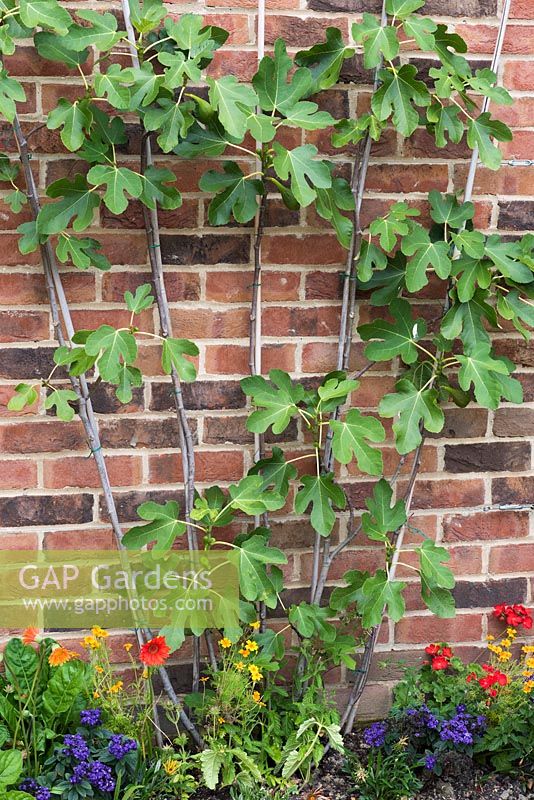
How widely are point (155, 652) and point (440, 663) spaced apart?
28.1 inches

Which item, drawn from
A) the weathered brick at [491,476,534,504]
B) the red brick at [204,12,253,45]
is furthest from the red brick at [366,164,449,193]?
the weathered brick at [491,476,534,504]

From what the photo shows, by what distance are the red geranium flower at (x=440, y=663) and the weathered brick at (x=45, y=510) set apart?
2.98 ft

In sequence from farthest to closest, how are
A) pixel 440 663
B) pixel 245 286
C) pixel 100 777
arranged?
pixel 440 663 < pixel 245 286 < pixel 100 777

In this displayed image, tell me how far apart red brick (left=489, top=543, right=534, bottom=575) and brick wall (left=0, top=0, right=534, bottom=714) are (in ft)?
0.87

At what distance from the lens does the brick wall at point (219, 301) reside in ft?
5.89

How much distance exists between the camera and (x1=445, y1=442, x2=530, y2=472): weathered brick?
6.65ft

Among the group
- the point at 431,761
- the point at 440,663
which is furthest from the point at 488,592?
the point at 431,761

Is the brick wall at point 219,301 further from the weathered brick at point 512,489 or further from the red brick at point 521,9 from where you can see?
the weathered brick at point 512,489

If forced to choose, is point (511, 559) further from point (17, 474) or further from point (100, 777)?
point (17, 474)

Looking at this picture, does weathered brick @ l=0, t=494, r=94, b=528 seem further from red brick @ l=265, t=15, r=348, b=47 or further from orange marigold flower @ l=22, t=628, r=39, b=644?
red brick @ l=265, t=15, r=348, b=47

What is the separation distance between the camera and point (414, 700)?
1.98 meters

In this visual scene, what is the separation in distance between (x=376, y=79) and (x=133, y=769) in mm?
1580

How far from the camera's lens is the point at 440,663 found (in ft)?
6.58

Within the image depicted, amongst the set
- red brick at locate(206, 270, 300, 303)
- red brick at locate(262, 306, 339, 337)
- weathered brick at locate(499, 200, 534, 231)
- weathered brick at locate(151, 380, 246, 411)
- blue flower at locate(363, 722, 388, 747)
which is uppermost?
weathered brick at locate(499, 200, 534, 231)
